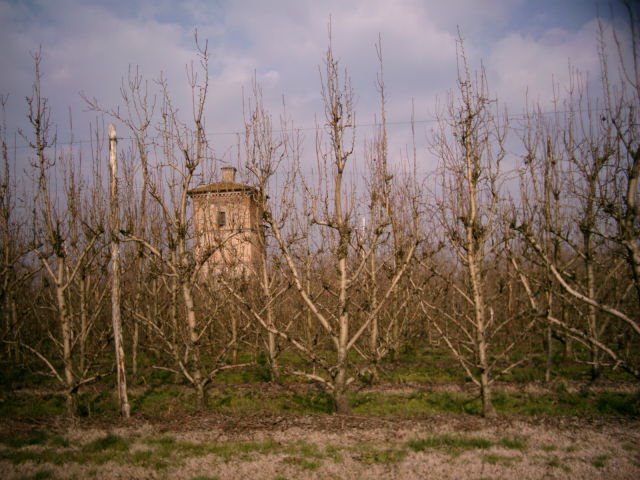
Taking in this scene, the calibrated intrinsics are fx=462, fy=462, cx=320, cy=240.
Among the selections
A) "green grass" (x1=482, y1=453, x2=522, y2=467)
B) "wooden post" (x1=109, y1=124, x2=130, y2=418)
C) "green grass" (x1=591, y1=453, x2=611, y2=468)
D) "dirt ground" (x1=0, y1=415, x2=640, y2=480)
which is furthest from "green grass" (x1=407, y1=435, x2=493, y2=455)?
"wooden post" (x1=109, y1=124, x2=130, y2=418)

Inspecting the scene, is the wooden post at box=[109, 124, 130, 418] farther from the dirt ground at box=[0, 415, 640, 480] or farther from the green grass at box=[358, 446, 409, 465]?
the green grass at box=[358, 446, 409, 465]

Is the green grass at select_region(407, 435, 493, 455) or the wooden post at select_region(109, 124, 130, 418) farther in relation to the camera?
the wooden post at select_region(109, 124, 130, 418)

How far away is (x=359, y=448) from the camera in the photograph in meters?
6.26

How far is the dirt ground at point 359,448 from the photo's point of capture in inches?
217

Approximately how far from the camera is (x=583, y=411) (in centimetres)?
871

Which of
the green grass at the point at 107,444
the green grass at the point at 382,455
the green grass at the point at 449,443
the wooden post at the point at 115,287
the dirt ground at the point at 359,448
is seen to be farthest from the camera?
the wooden post at the point at 115,287

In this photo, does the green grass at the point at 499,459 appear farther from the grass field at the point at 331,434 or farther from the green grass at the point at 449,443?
the green grass at the point at 449,443

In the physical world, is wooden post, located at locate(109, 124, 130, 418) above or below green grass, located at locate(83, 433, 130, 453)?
above

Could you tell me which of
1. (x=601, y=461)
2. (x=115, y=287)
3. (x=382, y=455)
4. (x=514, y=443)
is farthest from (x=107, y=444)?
(x=601, y=461)

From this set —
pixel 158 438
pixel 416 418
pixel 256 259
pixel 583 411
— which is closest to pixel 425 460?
pixel 416 418

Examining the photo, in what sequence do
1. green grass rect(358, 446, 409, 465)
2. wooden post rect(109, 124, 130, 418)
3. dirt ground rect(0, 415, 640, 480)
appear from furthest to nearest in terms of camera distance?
wooden post rect(109, 124, 130, 418) < green grass rect(358, 446, 409, 465) < dirt ground rect(0, 415, 640, 480)

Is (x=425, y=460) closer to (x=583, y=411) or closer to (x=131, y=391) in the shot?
(x=583, y=411)

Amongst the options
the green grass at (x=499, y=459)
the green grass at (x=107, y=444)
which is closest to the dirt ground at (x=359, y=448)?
the green grass at (x=499, y=459)

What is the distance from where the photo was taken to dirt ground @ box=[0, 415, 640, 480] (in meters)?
5.50
